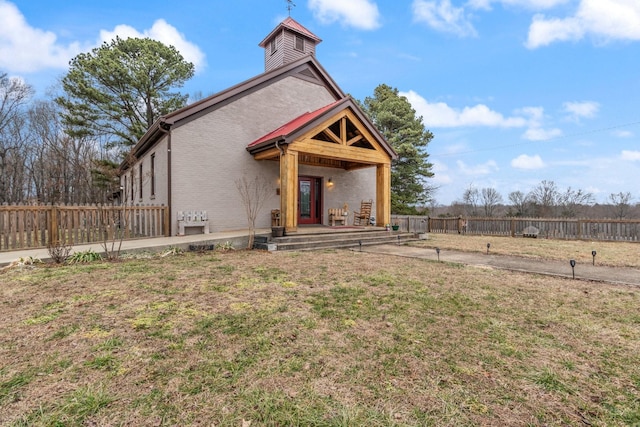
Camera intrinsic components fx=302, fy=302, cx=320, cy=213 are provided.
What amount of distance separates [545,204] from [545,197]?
1.63m

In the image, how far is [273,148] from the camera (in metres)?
10.6

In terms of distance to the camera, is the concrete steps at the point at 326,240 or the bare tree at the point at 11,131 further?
the bare tree at the point at 11,131

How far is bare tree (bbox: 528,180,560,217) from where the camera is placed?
2759 centimetres

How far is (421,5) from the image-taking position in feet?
45.7

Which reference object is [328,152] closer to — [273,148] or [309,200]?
[273,148]

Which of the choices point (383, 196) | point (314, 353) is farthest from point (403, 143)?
point (314, 353)

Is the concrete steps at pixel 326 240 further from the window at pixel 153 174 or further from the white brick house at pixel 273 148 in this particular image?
the window at pixel 153 174

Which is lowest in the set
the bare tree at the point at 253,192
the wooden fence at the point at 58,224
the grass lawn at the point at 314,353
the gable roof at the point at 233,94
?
the grass lawn at the point at 314,353

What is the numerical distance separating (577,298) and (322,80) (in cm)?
1333

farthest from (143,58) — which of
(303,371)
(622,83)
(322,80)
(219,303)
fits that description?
(622,83)

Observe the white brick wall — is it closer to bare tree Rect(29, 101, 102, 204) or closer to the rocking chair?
the rocking chair

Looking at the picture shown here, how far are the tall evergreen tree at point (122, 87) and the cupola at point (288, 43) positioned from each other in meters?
9.63

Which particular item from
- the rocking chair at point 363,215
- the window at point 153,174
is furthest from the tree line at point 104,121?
the rocking chair at point 363,215

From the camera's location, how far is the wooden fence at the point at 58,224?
7.30 meters
